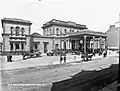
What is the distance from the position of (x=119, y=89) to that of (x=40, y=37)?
14.8 feet

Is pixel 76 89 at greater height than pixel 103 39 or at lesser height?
lesser

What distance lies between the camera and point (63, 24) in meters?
6.39

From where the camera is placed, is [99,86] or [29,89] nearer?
[29,89]

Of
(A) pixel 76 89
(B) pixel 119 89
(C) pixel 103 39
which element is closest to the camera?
(B) pixel 119 89

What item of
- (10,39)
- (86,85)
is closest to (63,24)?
(86,85)

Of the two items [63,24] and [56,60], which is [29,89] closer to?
[63,24]

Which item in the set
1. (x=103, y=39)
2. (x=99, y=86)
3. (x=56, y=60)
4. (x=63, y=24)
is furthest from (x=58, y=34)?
(x=103, y=39)

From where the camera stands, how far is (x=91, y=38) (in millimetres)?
16703

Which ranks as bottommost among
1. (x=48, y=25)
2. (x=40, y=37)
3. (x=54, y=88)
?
(x=54, y=88)

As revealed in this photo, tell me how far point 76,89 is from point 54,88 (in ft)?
3.05

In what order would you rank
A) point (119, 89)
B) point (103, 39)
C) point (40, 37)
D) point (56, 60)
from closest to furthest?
point (119, 89) → point (40, 37) → point (56, 60) → point (103, 39)

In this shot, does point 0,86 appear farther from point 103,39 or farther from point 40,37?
point 103,39

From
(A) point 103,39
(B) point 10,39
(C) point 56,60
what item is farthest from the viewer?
(A) point 103,39

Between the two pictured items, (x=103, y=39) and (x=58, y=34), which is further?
(x=103, y=39)
